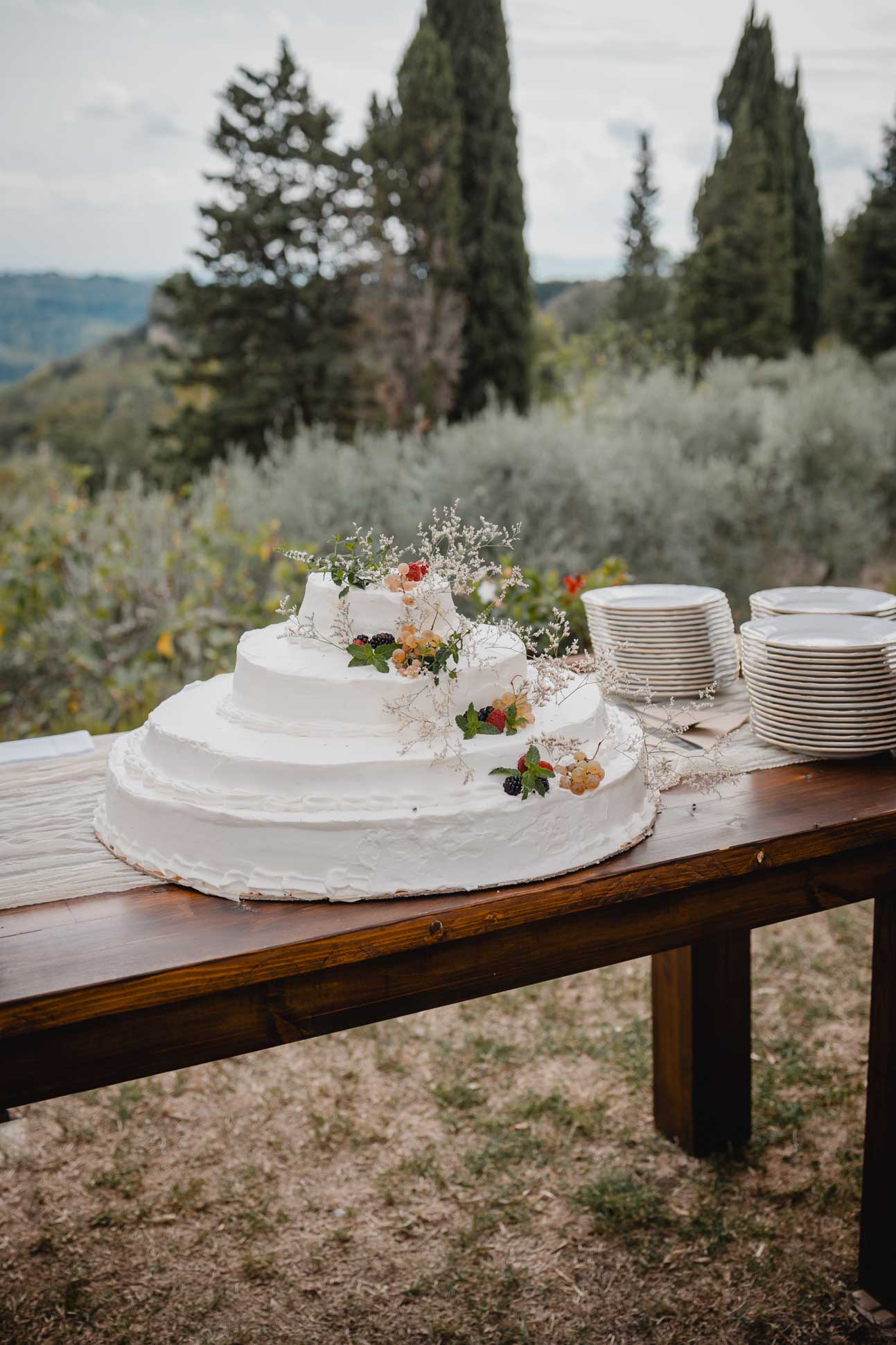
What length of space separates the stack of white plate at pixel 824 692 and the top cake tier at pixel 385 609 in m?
0.53

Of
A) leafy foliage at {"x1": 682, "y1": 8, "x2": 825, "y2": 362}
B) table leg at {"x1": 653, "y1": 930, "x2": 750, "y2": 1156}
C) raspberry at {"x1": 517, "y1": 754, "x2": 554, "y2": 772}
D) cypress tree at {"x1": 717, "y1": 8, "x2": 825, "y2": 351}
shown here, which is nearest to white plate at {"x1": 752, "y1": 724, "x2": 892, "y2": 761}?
raspberry at {"x1": 517, "y1": 754, "x2": 554, "y2": 772}

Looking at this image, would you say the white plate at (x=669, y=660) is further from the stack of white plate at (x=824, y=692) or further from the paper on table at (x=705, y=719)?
the stack of white plate at (x=824, y=692)

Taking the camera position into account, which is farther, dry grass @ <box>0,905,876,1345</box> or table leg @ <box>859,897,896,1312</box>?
dry grass @ <box>0,905,876,1345</box>

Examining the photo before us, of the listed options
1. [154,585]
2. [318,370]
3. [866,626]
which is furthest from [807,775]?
[318,370]

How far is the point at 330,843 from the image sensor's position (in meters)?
1.23

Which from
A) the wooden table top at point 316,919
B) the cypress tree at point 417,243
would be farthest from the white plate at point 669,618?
the cypress tree at point 417,243

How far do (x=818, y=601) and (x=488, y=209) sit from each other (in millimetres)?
9245

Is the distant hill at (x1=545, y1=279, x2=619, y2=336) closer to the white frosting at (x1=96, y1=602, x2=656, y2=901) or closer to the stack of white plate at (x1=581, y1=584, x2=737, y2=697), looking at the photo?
the stack of white plate at (x1=581, y1=584, x2=737, y2=697)

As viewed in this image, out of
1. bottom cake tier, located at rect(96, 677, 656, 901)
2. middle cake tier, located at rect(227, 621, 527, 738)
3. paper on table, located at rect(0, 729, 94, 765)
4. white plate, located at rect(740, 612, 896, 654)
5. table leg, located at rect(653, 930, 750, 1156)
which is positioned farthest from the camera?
table leg, located at rect(653, 930, 750, 1156)

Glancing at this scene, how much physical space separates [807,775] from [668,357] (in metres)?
13.2

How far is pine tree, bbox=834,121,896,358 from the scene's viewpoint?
1404cm

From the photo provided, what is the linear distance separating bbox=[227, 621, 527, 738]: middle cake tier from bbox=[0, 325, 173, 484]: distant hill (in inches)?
558

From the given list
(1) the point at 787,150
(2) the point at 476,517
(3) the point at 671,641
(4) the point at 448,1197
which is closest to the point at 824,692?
(3) the point at 671,641

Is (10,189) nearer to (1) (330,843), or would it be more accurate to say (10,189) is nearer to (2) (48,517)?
(2) (48,517)
